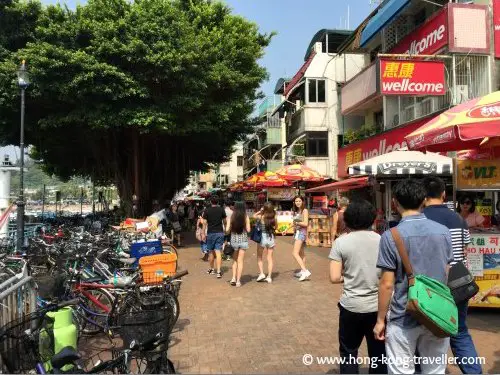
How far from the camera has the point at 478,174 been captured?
654cm

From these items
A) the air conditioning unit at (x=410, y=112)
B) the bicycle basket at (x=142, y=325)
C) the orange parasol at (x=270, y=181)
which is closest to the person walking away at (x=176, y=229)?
the orange parasol at (x=270, y=181)

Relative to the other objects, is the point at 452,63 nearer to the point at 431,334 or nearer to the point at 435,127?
the point at 435,127

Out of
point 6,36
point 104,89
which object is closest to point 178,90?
point 104,89

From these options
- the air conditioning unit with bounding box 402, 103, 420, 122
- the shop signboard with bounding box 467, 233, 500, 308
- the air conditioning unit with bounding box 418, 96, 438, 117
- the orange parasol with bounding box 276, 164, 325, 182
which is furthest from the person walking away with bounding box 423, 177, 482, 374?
the orange parasol with bounding box 276, 164, 325, 182

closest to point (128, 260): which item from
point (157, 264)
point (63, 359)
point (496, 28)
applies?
point (157, 264)

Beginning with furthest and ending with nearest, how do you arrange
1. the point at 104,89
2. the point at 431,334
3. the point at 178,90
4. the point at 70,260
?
the point at 178,90 < the point at 104,89 < the point at 70,260 < the point at 431,334

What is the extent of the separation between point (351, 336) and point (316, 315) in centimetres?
308

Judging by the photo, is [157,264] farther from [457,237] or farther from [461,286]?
[461,286]

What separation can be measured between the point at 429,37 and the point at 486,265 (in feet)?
31.4

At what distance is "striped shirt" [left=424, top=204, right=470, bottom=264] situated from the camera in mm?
4227

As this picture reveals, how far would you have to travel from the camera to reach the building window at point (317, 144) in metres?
25.6

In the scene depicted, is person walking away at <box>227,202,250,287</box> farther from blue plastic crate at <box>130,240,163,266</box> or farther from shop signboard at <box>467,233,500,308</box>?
shop signboard at <box>467,233,500,308</box>

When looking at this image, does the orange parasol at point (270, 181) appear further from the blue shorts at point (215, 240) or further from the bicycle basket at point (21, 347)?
the bicycle basket at point (21, 347)

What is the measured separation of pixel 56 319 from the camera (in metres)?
3.33
